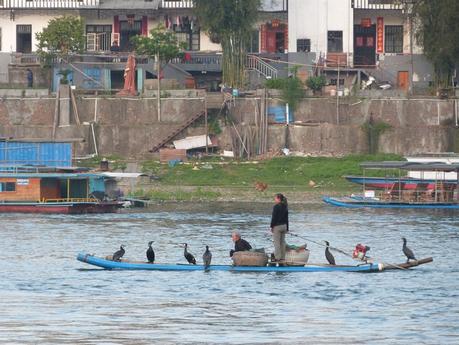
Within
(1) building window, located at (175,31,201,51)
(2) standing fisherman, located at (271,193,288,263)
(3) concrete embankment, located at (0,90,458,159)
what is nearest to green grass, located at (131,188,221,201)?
(3) concrete embankment, located at (0,90,458,159)

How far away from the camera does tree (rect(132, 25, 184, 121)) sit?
300ft

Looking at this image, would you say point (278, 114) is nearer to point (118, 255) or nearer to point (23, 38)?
point (23, 38)

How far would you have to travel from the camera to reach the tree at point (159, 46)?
91312mm

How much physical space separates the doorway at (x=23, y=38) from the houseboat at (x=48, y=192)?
22.1 m

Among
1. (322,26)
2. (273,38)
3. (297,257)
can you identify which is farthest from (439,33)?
(297,257)

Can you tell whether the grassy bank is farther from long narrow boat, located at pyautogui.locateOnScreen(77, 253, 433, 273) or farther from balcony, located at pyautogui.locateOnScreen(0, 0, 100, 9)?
long narrow boat, located at pyautogui.locateOnScreen(77, 253, 433, 273)

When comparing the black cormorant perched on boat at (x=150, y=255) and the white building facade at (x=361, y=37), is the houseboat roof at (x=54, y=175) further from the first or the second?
the black cormorant perched on boat at (x=150, y=255)

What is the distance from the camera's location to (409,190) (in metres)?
78.8

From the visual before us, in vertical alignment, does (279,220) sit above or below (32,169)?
below

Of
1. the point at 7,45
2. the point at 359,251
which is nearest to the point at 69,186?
the point at 7,45

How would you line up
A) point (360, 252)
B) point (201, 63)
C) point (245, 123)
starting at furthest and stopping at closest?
1. point (201, 63)
2. point (245, 123)
3. point (360, 252)

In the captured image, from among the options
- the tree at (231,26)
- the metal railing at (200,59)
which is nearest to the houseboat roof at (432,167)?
the tree at (231,26)

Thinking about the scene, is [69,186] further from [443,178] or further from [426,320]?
[426,320]

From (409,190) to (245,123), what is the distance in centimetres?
1348
